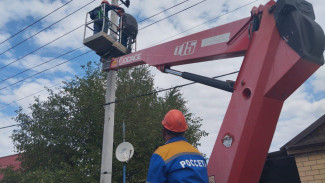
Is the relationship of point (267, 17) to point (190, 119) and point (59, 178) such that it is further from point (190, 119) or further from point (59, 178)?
point (190, 119)

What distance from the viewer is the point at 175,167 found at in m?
2.40

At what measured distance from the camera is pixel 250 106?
8.62 ft

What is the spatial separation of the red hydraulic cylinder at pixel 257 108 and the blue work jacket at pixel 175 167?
1.01 ft

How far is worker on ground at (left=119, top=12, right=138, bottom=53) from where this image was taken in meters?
8.40

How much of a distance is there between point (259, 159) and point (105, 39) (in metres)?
6.05

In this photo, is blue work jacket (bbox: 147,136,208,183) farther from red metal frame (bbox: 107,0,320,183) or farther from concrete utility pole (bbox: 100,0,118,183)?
concrete utility pole (bbox: 100,0,118,183)

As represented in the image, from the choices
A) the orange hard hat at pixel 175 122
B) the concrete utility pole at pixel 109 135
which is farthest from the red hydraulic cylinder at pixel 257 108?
the concrete utility pole at pixel 109 135

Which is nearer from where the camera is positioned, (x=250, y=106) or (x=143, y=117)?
(x=250, y=106)

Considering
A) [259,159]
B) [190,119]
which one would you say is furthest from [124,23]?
[190,119]

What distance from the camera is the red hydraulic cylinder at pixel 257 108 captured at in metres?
2.55

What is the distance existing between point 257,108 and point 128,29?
6.48 m

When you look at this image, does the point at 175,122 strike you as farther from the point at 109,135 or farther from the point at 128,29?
the point at 128,29

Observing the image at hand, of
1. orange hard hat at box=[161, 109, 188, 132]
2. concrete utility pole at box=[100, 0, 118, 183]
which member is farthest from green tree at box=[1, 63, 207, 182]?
orange hard hat at box=[161, 109, 188, 132]

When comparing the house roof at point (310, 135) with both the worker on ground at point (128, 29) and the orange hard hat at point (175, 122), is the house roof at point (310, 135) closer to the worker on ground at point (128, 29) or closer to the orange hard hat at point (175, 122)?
the worker on ground at point (128, 29)
